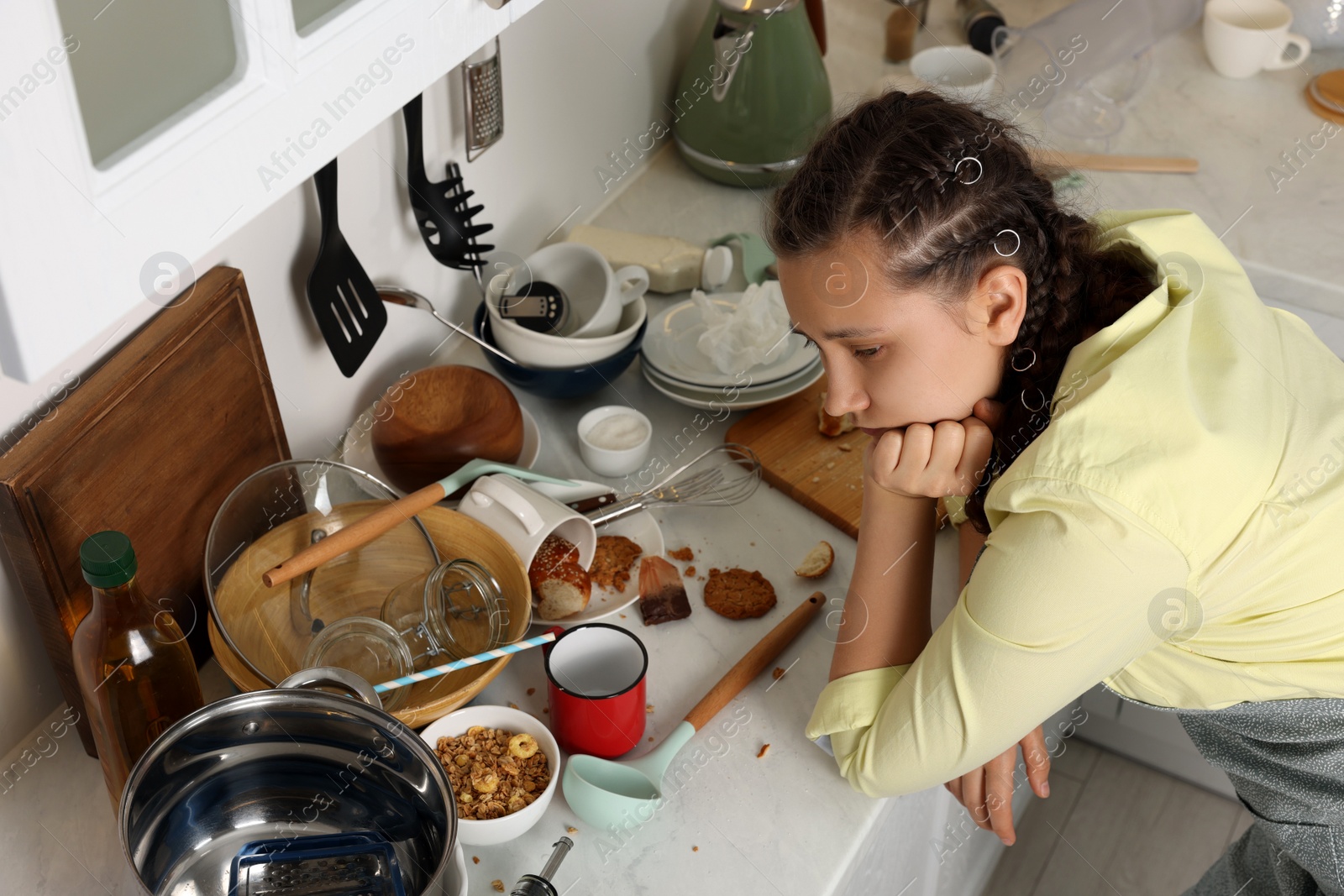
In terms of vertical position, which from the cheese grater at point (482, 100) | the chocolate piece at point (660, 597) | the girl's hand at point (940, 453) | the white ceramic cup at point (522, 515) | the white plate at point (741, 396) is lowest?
the chocolate piece at point (660, 597)

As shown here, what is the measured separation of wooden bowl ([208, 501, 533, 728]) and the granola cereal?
0.03m

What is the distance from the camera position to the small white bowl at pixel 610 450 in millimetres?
1202

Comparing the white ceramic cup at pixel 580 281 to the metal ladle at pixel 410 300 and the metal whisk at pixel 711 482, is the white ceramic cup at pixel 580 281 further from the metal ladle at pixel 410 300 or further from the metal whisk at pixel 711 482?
the metal whisk at pixel 711 482

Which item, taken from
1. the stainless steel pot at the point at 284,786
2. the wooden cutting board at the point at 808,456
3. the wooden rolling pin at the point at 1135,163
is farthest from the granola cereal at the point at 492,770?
the wooden rolling pin at the point at 1135,163

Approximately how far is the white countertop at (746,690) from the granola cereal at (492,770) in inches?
1.9

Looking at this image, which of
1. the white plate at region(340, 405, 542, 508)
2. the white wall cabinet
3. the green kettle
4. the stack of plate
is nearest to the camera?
the white wall cabinet

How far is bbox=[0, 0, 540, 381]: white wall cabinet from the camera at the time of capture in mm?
381

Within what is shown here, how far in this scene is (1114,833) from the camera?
69.3 inches

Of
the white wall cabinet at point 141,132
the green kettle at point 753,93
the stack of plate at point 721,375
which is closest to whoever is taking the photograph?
the white wall cabinet at point 141,132

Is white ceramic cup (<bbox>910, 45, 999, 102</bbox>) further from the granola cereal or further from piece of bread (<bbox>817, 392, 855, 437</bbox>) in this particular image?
the granola cereal

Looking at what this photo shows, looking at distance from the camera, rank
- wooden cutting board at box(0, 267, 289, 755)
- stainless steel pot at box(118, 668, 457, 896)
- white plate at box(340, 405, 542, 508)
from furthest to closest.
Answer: white plate at box(340, 405, 542, 508) < wooden cutting board at box(0, 267, 289, 755) < stainless steel pot at box(118, 668, 457, 896)

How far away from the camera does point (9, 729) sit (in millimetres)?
927

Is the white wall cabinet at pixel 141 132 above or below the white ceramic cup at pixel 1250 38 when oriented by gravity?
above

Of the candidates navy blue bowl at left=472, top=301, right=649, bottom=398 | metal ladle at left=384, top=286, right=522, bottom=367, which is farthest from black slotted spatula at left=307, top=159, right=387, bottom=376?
navy blue bowl at left=472, top=301, right=649, bottom=398
